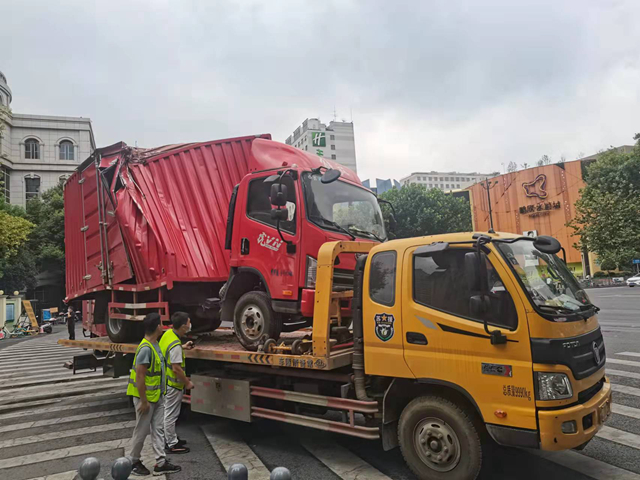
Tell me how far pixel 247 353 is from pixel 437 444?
2.33 meters

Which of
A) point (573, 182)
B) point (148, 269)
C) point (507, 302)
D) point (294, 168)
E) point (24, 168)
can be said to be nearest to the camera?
point (507, 302)

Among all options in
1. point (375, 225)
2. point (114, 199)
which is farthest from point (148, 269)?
point (375, 225)

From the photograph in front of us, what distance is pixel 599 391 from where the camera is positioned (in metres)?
3.89

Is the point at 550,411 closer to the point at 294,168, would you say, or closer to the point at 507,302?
the point at 507,302

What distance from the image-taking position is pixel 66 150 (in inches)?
2130

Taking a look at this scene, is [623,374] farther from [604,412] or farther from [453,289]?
[453,289]

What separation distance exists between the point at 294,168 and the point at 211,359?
2622 mm

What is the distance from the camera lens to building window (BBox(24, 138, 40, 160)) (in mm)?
52250

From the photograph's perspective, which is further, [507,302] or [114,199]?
[114,199]

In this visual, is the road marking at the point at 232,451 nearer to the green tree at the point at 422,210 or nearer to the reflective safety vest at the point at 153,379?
the reflective safety vest at the point at 153,379

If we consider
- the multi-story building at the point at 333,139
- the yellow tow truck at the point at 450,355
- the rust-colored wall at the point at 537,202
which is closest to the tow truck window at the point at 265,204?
the yellow tow truck at the point at 450,355

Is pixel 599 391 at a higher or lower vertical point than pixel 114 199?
lower

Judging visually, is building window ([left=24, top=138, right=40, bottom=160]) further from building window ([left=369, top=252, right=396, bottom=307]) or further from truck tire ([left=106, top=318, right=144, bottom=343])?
building window ([left=369, top=252, right=396, bottom=307])

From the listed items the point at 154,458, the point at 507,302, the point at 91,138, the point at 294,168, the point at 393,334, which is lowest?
the point at 154,458
